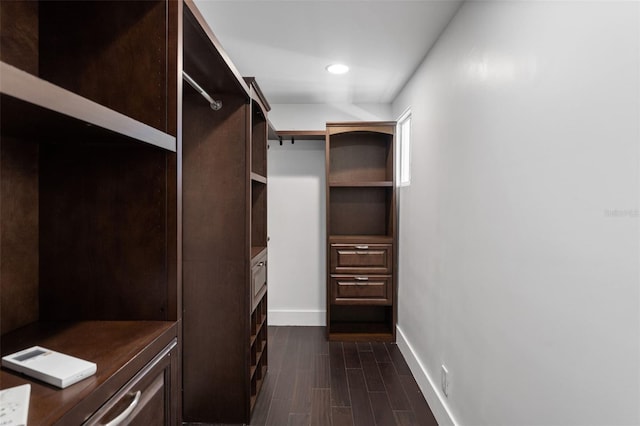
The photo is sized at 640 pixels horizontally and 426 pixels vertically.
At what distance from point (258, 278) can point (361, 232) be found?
68.6 inches

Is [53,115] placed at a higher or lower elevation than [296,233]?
higher

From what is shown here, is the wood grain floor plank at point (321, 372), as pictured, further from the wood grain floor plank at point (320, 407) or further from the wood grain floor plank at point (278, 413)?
the wood grain floor plank at point (278, 413)

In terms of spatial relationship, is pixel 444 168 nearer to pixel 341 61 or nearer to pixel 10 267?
pixel 341 61

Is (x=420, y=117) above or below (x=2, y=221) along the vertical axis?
above

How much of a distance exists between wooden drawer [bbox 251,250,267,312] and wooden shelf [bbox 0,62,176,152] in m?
1.40

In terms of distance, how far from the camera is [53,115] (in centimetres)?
61

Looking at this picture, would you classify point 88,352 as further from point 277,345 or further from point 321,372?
point 277,345

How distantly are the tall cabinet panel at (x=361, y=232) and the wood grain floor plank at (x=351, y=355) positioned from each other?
0.10m

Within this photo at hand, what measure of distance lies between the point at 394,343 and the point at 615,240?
9.22ft

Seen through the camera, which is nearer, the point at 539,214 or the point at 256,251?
the point at 539,214

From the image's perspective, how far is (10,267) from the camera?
0.85 m

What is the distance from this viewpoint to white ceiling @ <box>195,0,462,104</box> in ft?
6.33

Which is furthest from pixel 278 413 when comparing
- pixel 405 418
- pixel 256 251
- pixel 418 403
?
pixel 256 251

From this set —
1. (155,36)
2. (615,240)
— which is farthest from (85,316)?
(615,240)
